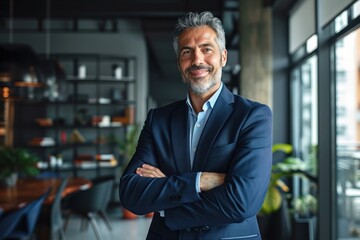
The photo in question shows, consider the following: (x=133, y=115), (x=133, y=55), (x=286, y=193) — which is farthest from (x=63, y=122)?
(x=286, y=193)

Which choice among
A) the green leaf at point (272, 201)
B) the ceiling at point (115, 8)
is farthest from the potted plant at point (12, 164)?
the green leaf at point (272, 201)

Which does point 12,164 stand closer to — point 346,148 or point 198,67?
point 346,148

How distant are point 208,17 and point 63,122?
7406 mm

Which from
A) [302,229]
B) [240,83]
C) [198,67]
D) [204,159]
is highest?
[240,83]

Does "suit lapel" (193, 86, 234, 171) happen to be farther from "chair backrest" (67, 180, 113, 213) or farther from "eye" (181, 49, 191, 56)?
"chair backrest" (67, 180, 113, 213)

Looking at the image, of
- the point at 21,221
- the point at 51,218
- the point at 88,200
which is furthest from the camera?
the point at 88,200

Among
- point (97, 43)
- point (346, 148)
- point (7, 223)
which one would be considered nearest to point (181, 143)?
point (7, 223)

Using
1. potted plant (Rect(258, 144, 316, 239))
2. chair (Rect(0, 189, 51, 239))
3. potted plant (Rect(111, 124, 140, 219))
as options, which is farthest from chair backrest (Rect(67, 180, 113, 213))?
potted plant (Rect(111, 124, 140, 219))

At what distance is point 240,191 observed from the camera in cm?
159

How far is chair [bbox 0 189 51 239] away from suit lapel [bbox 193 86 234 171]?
9.07ft

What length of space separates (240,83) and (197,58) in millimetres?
4256

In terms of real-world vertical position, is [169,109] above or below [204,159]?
above

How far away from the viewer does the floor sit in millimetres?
6281

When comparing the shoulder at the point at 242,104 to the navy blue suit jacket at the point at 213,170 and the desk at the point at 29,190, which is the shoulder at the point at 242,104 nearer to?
the navy blue suit jacket at the point at 213,170
